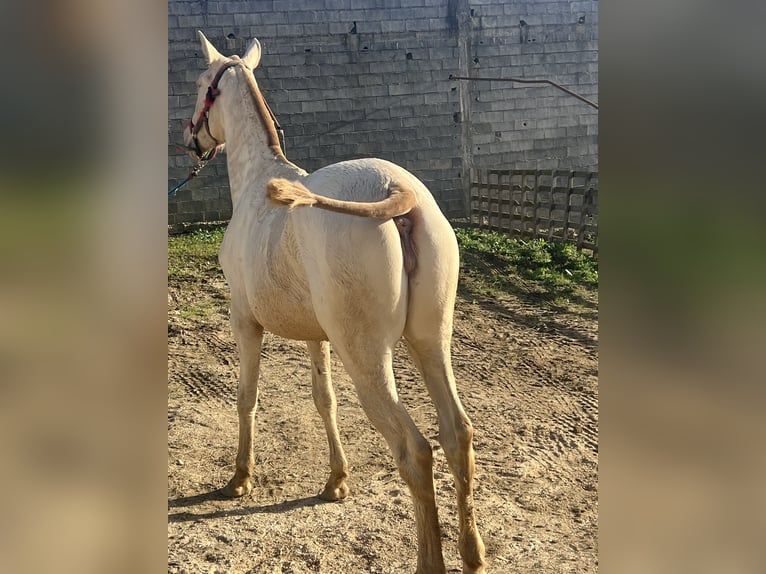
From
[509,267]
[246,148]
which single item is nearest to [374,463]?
[246,148]

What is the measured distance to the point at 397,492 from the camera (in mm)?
3670

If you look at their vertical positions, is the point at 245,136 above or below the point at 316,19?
below

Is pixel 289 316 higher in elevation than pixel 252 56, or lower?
lower

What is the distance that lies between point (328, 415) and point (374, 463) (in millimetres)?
480

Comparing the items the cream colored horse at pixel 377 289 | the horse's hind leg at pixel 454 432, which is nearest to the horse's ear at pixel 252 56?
the cream colored horse at pixel 377 289

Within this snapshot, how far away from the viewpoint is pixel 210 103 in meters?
3.95

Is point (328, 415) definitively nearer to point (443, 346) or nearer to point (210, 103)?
point (443, 346)

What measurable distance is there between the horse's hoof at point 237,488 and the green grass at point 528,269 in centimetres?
442

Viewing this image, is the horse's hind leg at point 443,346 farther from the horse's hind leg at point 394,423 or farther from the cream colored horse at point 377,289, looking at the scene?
the horse's hind leg at point 394,423

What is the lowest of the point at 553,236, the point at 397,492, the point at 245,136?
the point at 397,492

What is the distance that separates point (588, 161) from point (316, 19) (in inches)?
206
